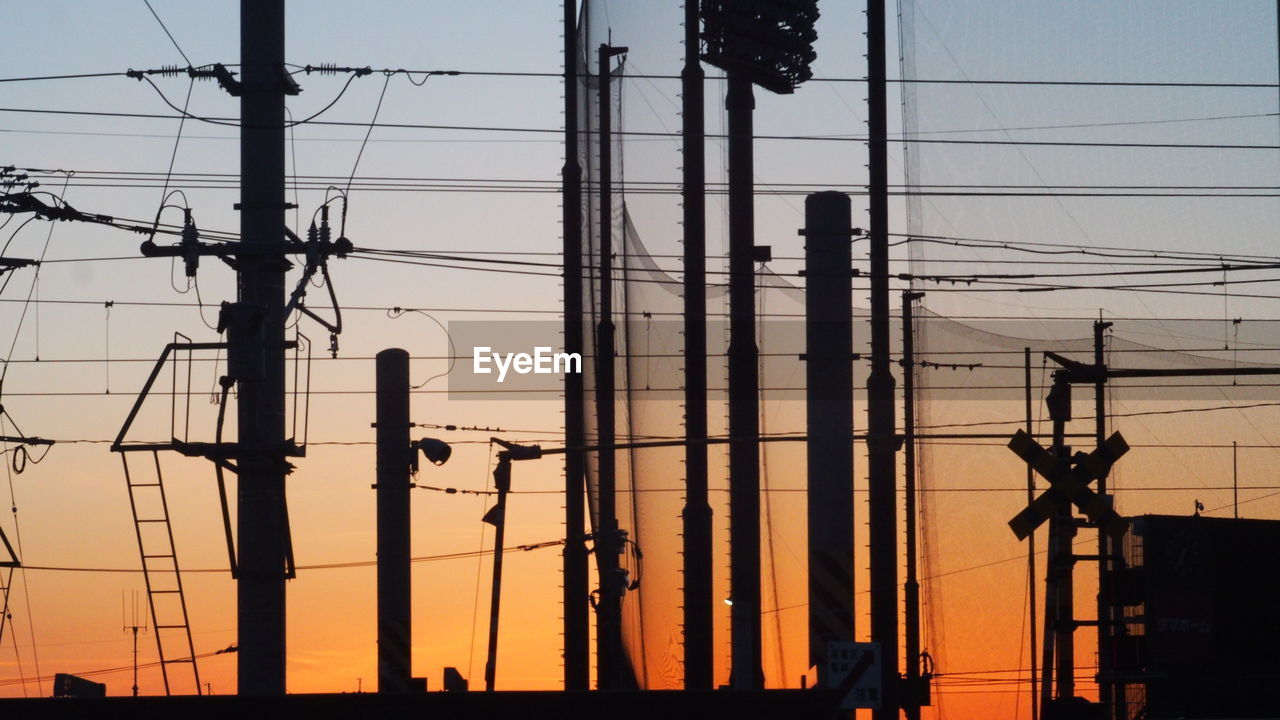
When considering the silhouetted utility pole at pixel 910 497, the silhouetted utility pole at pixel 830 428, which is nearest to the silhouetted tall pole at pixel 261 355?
the silhouetted utility pole at pixel 830 428

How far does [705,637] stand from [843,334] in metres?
9.77

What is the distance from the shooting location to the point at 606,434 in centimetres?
Result: 2966

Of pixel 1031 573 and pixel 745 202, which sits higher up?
pixel 745 202

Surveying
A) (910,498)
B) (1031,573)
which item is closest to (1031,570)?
(1031,573)

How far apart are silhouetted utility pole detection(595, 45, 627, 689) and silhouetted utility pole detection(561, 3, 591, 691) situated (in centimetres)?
43

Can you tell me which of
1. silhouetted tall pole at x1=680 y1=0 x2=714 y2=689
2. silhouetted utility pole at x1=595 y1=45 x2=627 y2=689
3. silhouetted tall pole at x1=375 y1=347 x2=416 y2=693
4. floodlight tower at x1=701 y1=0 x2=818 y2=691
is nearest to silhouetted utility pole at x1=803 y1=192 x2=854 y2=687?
floodlight tower at x1=701 y1=0 x2=818 y2=691

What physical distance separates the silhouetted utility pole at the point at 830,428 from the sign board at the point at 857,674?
8.28 feet

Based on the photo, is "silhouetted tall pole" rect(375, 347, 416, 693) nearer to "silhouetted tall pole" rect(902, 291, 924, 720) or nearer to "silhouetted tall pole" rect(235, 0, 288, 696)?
"silhouetted tall pole" rect(235, 0, 288, 696)

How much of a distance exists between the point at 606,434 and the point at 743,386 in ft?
14.7

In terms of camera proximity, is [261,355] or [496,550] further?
[496,550]

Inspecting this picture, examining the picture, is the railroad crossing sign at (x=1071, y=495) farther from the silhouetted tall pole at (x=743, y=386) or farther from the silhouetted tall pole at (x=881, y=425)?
the silhouetted tall pole at (x=743, y=386)

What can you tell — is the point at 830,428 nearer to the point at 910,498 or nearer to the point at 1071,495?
the point at 1071,495

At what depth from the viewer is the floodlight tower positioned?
2567 cm

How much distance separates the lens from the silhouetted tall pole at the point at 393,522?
23.5 meters
